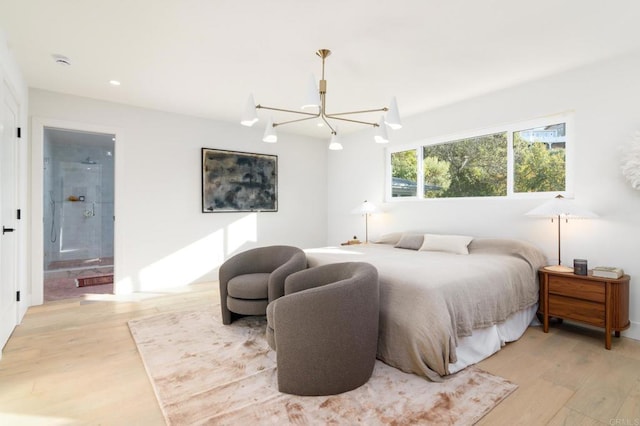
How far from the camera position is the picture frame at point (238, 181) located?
5.12 metres

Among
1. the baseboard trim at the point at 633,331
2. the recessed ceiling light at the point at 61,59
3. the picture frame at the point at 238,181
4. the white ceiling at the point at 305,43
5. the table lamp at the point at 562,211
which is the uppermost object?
the white ceiling at the point at 305,43

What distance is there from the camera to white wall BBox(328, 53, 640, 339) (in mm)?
2984

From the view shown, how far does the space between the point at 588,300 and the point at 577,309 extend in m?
0.12

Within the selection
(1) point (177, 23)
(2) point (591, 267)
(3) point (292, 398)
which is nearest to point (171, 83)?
(1) point (177, 23)

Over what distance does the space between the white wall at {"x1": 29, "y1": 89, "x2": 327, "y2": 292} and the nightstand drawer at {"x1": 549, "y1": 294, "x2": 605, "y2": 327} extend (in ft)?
13.4

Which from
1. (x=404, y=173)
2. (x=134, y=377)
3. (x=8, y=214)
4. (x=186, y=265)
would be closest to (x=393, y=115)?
(x=404, y=173)

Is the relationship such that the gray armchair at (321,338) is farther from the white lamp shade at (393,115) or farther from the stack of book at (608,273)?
the stack of book at (608,273)

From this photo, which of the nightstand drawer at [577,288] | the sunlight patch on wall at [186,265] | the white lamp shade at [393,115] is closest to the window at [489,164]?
the nightstand drawer at [577,288]

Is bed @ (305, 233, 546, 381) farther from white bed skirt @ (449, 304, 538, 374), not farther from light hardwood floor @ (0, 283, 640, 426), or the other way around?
light hardwood floor @ (0, 283, 640, 426)

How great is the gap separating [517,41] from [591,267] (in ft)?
7.31

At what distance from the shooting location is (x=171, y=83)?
3680 mm

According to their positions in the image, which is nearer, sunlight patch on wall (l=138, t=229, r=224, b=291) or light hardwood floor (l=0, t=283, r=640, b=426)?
light hardwood floor (l=0, t=283, r=640, b=426)

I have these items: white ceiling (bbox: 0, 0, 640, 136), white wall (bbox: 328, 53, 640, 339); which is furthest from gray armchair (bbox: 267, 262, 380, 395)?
white wall (bbox: 328, 53, 640, 339)

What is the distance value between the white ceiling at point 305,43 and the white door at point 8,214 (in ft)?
1.94
